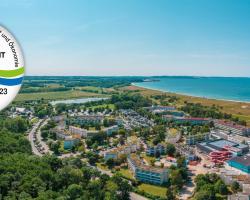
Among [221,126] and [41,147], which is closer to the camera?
[41,147]

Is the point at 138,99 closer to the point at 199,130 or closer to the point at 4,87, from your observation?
the point at 199,130

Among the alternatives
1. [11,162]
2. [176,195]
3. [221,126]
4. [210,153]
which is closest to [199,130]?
[221,126]

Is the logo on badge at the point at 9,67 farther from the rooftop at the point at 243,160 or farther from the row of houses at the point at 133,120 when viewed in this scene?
the row of houses at the point at 133,120

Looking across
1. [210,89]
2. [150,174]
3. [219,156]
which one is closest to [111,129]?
[219,156]

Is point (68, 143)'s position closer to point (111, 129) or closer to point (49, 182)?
point (111, 129)

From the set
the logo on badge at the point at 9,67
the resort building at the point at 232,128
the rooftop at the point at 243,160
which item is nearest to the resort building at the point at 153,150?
the rooftop at the point at 243,160

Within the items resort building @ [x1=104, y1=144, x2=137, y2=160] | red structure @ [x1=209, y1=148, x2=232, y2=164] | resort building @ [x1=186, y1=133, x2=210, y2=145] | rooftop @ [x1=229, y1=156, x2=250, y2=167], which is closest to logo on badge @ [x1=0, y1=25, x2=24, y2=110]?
resort building @ [x1=104, y1=144, x2=137, y2=160]
